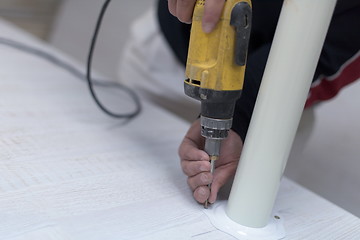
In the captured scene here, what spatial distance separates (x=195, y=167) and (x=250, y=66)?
0.65 feet

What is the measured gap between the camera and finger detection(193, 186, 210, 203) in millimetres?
516

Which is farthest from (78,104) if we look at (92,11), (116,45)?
(92,11)

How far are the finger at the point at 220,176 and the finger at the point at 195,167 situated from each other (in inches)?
0.9

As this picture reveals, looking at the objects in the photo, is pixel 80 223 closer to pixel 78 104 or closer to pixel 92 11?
pixel 78 104

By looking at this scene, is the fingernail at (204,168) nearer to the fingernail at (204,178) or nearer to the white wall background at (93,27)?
the fingernail at (204,178)

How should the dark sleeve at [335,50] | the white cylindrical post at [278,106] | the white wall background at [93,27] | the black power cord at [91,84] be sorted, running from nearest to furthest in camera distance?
the white cylindrical post at [278,106], the dark sleeve at [335,50], the black power cord at [91,84], the white wall background at [93,27]

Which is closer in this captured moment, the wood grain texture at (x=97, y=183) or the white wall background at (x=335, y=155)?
the wood grain texture at (x=97, y=183)

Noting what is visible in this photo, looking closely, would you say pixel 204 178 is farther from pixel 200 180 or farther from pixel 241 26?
pixel 241 26

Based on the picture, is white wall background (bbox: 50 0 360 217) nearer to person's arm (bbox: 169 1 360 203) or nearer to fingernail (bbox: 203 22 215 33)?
person's arm (bbox: 169 1 360 203)

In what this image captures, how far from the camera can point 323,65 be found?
0.69 m

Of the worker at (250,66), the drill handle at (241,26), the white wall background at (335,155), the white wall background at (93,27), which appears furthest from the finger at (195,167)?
the white wall background at (93,27)

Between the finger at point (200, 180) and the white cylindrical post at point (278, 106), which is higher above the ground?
the white cylindrical post at point (278, 106)

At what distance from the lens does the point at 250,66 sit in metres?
0.63

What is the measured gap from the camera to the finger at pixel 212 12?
431 mm
